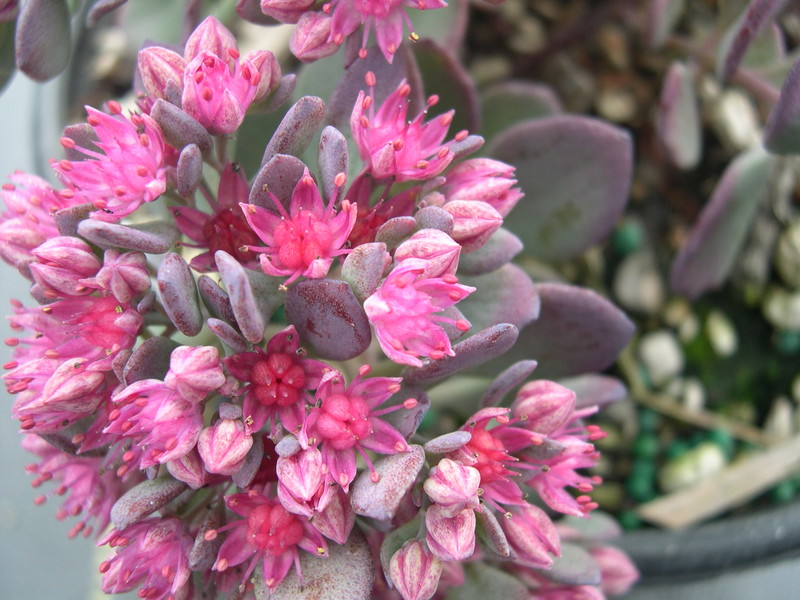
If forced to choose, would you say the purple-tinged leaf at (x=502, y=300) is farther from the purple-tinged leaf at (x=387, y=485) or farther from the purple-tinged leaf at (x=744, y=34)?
the purple-tinged leaf at (x=744, y=34)

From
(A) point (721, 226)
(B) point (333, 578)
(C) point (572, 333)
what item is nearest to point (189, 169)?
(B) point (333, 578)

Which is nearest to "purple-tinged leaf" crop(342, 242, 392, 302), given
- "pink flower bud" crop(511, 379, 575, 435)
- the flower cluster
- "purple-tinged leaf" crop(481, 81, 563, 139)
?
the flower cluster

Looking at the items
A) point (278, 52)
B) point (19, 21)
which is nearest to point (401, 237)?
point (19, 21)

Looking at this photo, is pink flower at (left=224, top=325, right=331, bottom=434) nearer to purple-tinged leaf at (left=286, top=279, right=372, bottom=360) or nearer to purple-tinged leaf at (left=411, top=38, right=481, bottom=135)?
purple-tinged leaf at (left=286, top=279, right=372, bottom=360)

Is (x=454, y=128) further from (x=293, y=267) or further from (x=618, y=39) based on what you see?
(x=618, y=39)

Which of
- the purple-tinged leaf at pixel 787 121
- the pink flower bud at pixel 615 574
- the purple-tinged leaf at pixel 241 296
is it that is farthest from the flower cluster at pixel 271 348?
the purple-tinged leaf at pixel 787 121
